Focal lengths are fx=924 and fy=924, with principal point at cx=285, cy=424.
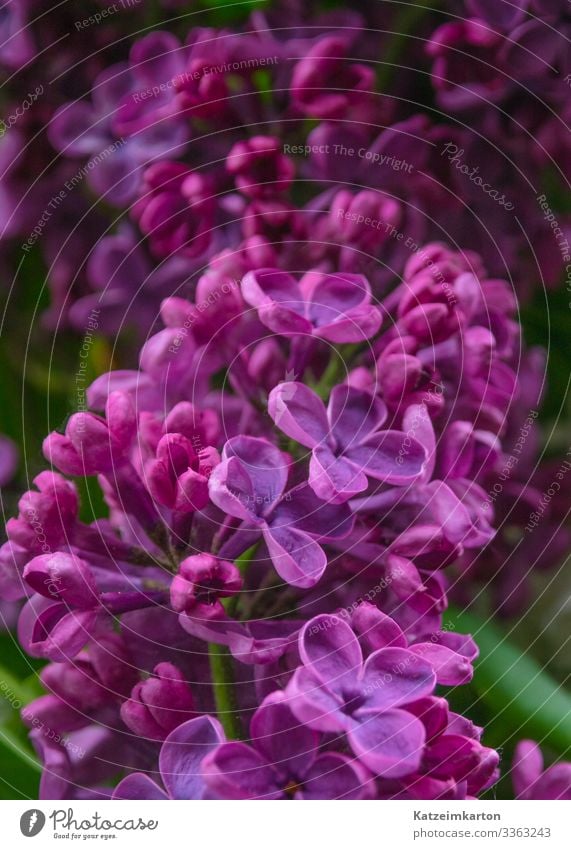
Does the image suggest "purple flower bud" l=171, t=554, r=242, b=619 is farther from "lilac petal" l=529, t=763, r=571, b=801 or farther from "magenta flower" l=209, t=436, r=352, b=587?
→ "lilac petal" l=529, t=763, r=571, b=801

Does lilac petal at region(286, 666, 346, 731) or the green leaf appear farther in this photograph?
the green leaf

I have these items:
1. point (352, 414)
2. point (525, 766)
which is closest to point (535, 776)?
point (525, 766)

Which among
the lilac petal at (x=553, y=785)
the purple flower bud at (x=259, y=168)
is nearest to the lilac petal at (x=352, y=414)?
the purple flower bud at (x=259, y=168)

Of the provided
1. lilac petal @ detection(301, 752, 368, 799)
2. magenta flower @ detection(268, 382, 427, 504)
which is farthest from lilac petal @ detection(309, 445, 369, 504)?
lilac petal @ detection(301, 752, 368, 799)

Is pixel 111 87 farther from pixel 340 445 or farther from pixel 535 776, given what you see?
pixel 535 776

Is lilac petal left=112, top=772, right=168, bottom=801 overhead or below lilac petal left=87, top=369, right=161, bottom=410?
below

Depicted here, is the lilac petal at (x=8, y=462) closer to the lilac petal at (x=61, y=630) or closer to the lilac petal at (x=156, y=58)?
the lilac petal at (x=61, y=630)

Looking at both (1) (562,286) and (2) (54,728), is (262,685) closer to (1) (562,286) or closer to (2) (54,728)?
(2) (54,728)
